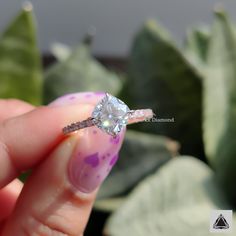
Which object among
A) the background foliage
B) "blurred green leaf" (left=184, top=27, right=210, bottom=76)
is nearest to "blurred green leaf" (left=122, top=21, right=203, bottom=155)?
the background foliage

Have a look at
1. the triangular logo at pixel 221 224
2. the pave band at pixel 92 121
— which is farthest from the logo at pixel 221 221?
the pave band at pixel 92 121

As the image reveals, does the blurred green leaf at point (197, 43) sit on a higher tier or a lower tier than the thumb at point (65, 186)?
higher

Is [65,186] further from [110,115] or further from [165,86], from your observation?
[165,86]

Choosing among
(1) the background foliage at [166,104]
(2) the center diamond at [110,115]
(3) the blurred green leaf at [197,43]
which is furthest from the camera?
(3) the blurred green leaf at [197,43]

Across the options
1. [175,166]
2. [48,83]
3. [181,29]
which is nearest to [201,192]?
[175,166]

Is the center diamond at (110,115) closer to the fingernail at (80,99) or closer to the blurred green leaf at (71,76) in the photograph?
the fingernail at (80,99)

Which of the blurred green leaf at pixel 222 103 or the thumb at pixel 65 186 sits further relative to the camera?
the blurred green leaf at pixel 222 103

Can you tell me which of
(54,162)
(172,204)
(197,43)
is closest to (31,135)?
(54,162)

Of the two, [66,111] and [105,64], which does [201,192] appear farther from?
[105,64]
